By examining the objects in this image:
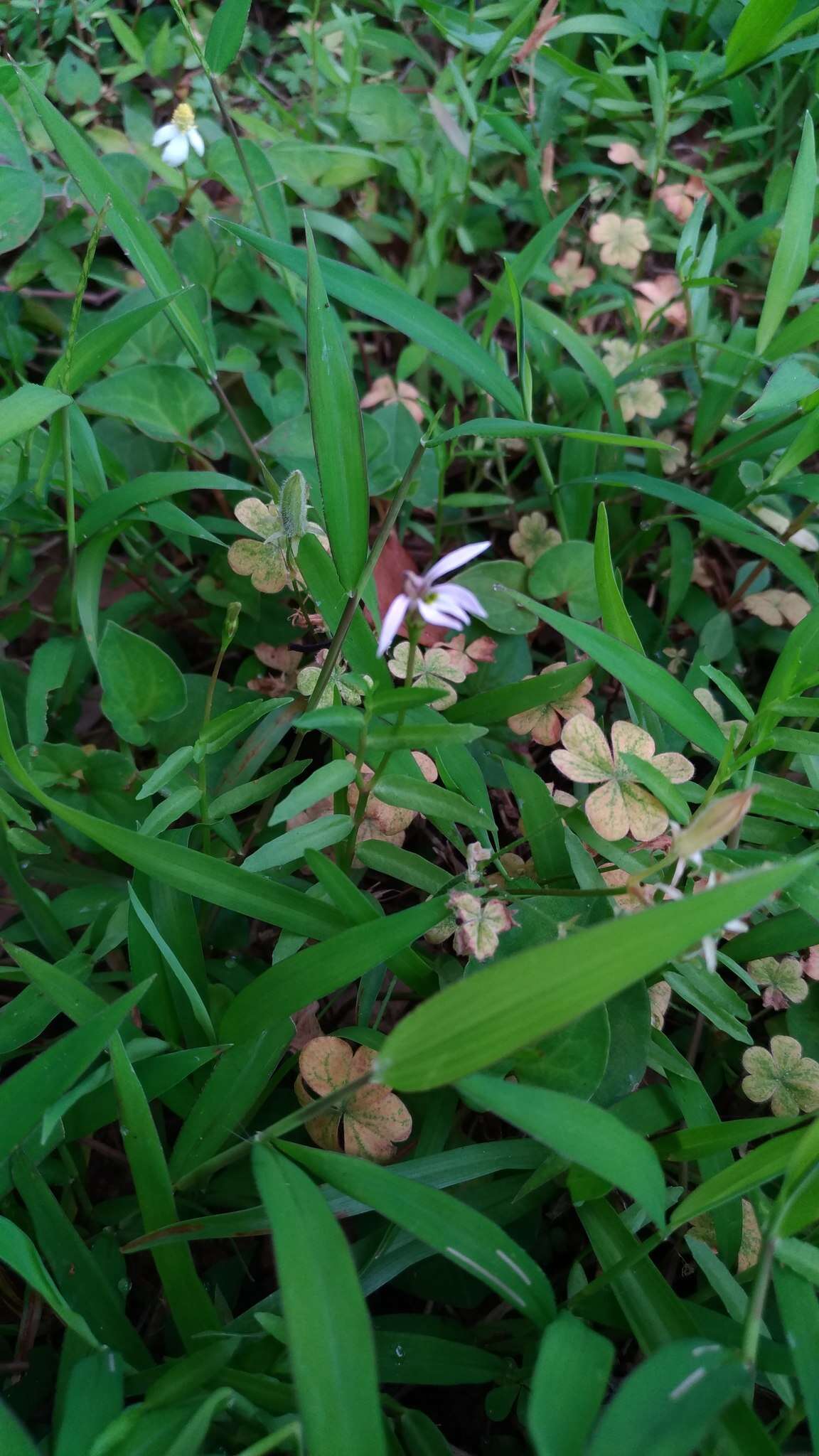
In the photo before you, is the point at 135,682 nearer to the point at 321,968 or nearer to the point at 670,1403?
the point at 321,968

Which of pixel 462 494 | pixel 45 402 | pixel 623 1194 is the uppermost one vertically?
pixel 45 402

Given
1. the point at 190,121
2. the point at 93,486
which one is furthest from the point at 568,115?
the point at 93,486

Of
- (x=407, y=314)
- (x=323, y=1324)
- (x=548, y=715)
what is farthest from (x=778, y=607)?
(x=323, y=1324)

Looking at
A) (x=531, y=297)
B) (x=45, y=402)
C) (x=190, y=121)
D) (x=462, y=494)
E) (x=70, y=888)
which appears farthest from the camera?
(x=531, y=297)

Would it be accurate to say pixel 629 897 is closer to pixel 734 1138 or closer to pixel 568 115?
pixel 734 1138

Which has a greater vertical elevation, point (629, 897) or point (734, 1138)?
point (629, 897)

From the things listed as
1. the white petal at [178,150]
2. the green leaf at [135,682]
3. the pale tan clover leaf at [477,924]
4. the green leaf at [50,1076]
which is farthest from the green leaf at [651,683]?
the white petal at [178,150]

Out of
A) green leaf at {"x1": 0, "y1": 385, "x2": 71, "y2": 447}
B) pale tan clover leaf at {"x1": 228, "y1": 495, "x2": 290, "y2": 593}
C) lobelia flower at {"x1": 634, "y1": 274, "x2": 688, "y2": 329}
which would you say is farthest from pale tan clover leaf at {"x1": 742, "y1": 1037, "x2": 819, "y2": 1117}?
Answer: lobelia flower at {"x1": 634, "y1": 274, "x2": 688, "y2": 329}

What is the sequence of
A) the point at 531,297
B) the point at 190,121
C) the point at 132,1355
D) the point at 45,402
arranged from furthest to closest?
the point at 531,297, the point at 190,121, the point at 45,402, the point at 132,1355
